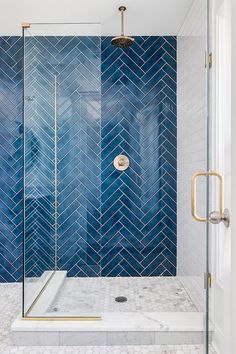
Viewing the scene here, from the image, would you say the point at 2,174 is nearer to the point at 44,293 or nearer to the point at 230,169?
the point at 44,293

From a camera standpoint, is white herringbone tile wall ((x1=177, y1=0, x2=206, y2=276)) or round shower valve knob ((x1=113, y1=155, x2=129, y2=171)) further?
round shower valve knob ((x1=113, y1=155, x2=129, y2=171))

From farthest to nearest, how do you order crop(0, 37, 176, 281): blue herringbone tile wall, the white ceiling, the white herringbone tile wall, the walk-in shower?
1. crop(0, 37, 176, 281): blue herringbone tile wall
2. the white ceiling
3. the walk-in shower
4. the white herringbone tile wall

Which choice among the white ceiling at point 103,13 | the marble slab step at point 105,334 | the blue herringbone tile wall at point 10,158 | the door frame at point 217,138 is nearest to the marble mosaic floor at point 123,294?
the marble slab step at point 105,334

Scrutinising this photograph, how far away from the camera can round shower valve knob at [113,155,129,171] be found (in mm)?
3236

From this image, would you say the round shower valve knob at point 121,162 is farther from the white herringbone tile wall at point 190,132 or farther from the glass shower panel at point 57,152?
the white herringbone tile wall at point 190,132

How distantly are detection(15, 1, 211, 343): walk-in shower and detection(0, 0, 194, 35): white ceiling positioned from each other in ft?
0.38

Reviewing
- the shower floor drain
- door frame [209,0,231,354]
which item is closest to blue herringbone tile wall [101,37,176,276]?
the shower floor drain

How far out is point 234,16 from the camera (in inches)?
36.2

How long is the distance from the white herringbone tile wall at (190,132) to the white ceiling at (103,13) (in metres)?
0.15

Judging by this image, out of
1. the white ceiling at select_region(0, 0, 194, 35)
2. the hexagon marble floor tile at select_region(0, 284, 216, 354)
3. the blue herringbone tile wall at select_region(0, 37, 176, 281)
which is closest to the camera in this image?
the hexagon marble floor tile at select_region(0, 284, 216, 354)

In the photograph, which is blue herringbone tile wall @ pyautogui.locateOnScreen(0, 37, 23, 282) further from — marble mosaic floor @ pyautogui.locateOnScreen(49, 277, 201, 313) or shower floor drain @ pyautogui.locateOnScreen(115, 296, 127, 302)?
shower floor drain @ pyautogui.locateOnScreen(115, 296, 127, 302)

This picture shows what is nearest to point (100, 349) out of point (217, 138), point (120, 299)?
point (120, 299)

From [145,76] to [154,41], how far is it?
367 mm

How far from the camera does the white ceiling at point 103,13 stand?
2604 mm
